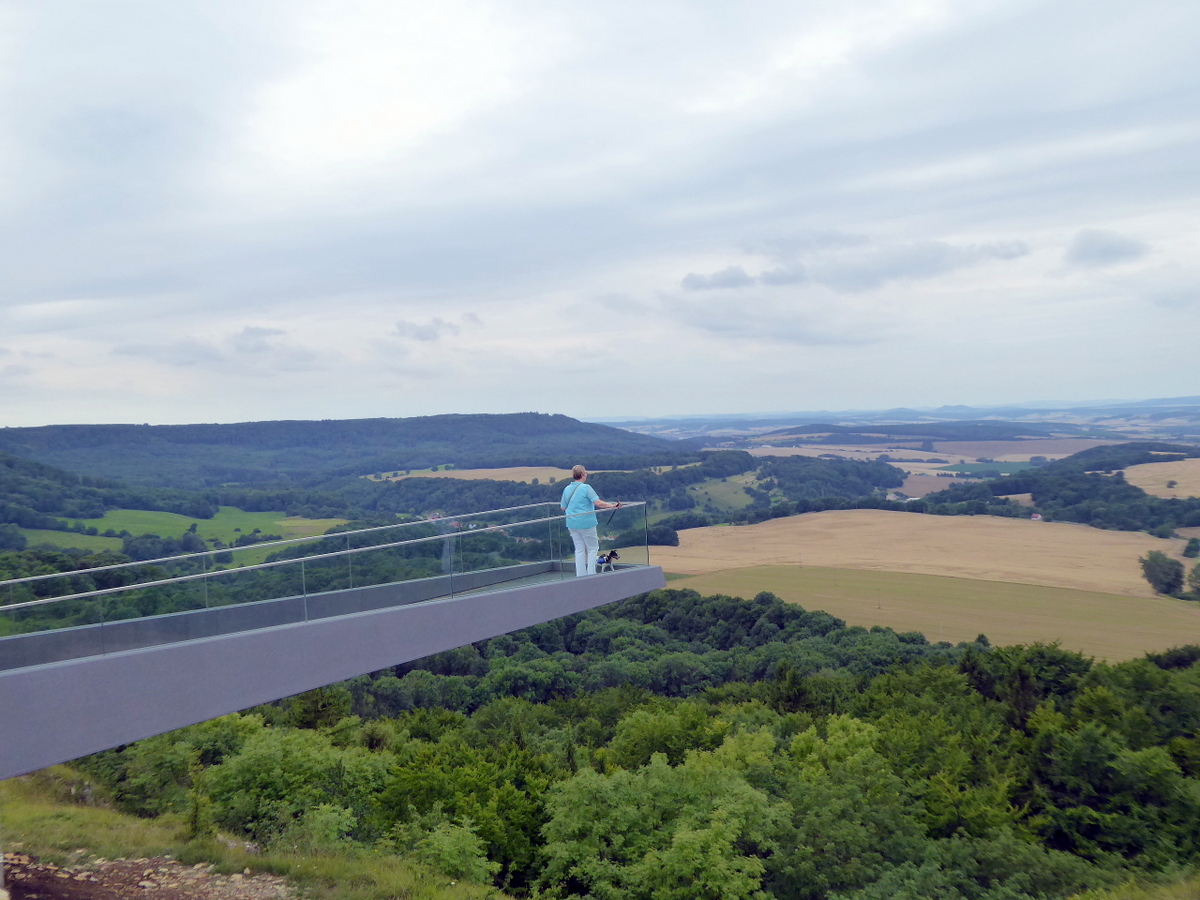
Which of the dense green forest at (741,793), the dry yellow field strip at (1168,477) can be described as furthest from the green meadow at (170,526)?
the dry yellow field strip at (1168,477)

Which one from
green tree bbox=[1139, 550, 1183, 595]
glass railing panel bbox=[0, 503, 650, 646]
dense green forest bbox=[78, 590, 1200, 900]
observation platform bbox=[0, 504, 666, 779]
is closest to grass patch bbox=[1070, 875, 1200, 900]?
dense green forest bbox=[78, 590, 1200, 900]

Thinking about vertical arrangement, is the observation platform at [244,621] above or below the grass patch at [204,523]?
above

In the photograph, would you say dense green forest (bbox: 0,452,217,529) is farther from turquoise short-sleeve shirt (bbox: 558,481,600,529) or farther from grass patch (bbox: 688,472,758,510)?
turquoise short-sleeve shirt (bbox: 558,481,600,529)

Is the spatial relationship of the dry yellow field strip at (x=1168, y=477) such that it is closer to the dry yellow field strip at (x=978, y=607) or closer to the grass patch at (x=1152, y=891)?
the dry yellow field strip at (x=978, y=607)

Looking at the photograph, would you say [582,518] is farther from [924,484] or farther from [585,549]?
[924,484]

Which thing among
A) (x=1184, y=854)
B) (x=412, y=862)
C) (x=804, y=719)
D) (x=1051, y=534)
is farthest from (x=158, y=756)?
(x=1051, y=534)
